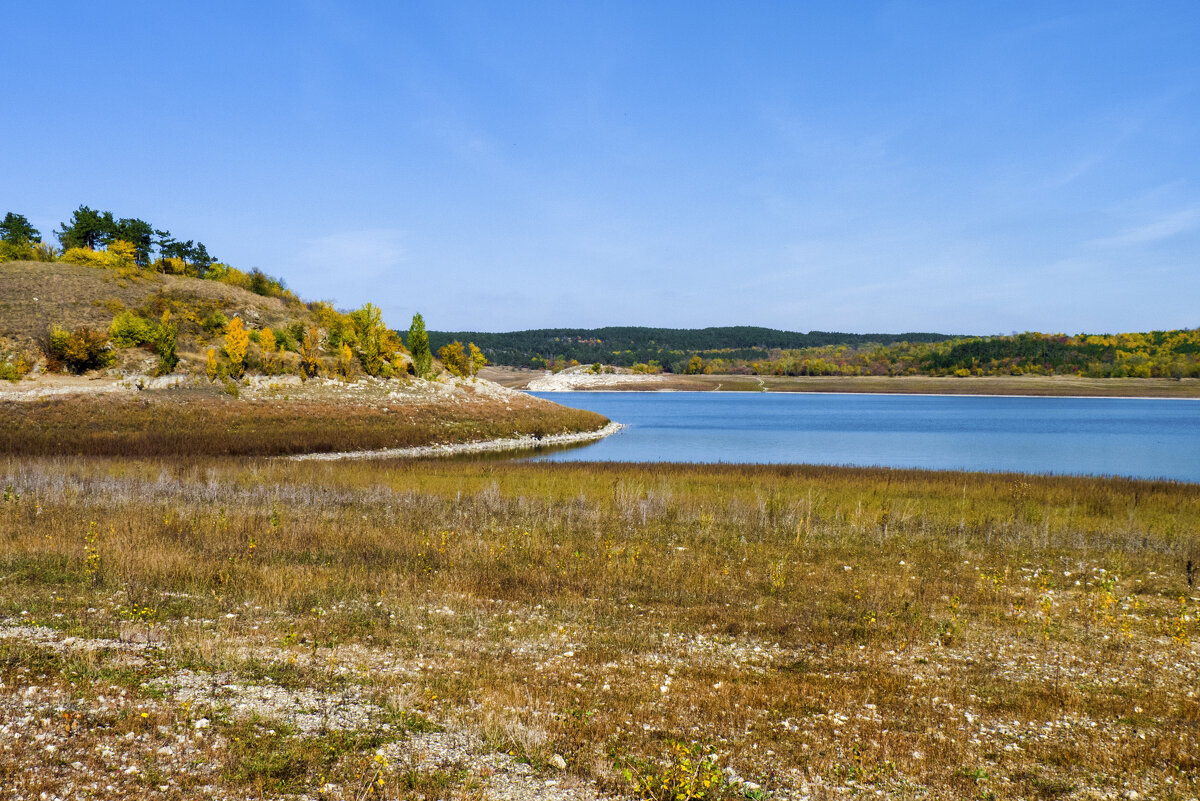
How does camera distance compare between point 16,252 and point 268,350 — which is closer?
point 268,350

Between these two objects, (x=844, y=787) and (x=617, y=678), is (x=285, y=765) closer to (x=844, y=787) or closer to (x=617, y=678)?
(x=617, y=678)

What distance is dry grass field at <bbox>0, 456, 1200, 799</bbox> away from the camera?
253 inches

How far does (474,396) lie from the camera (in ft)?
232

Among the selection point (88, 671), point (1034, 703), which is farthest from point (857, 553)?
point (88, 671)

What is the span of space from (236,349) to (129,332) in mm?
9048

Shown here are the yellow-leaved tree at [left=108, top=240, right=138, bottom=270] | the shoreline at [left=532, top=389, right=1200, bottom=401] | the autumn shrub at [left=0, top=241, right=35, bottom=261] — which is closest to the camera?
the autumn shrub at [left=0, top=241, right=35, bottom=261]

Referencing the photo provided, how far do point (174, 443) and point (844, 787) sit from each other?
42.1 m

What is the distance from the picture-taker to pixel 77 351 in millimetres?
55031

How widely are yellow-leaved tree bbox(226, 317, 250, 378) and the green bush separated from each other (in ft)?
21.4

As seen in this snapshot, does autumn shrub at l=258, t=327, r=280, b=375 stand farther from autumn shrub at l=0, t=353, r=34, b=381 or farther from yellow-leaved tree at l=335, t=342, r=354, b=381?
autumn shrub at l=0, t=353, r=34, b=381

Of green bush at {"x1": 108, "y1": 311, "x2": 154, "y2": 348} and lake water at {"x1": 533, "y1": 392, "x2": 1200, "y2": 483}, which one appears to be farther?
green bush at {"x1": 108, "y1": 311, "x2": 154, "y2": 348}

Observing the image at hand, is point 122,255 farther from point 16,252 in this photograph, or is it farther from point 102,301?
point 102,301

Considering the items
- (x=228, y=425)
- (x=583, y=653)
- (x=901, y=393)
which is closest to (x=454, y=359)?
(x=228, y=425)

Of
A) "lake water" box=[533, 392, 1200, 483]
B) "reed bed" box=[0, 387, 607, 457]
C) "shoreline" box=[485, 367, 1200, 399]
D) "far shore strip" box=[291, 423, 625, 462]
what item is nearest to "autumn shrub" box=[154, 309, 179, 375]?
"reed bed" box=[0, 387, 607, 457]
